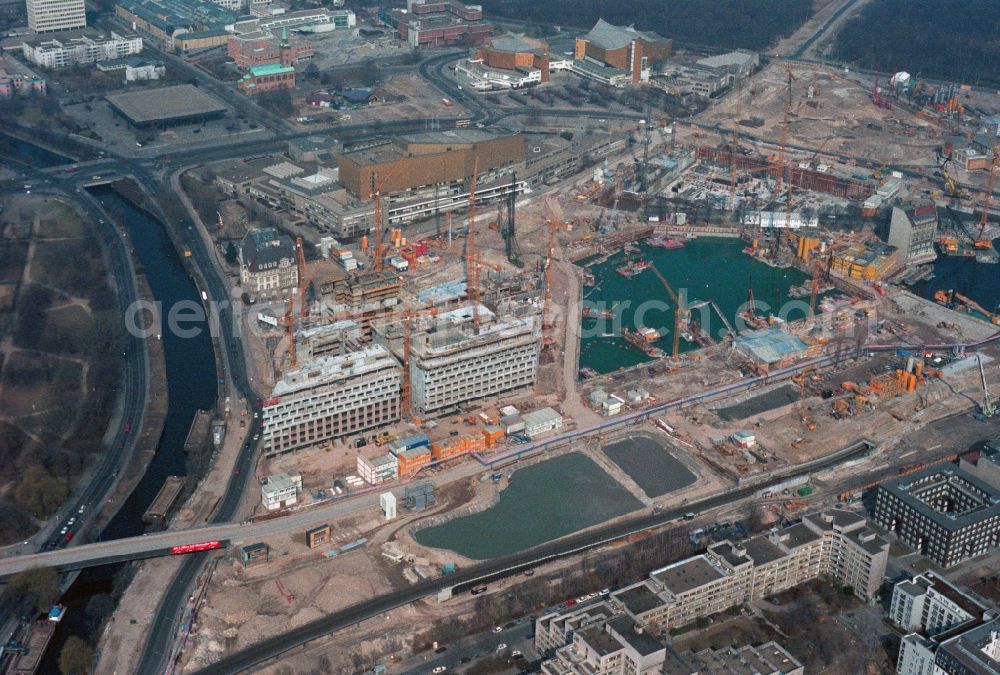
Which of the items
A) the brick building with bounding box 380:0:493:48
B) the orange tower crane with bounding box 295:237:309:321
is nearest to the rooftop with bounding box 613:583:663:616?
the orange tower crane with bounding box 295:237:309:321

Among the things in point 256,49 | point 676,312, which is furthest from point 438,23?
point 676,312

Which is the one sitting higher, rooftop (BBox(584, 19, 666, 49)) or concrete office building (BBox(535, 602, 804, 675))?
rooftop (BBox(584, 19, 666, 49))

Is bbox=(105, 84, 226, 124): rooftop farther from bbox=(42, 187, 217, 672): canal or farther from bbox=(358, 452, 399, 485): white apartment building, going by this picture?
bbox=(358, 452, 399, 485): white apartment building

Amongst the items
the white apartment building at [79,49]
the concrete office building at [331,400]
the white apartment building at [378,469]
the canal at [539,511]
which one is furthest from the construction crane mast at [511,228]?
the white apartment building at [79,49]

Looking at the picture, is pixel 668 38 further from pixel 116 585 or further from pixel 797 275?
pixel 116 585

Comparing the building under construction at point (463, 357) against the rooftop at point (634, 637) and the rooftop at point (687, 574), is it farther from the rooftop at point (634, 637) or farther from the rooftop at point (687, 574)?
the rooftop at point (634, 637)

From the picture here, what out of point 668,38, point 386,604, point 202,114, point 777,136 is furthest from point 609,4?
point 386,604
